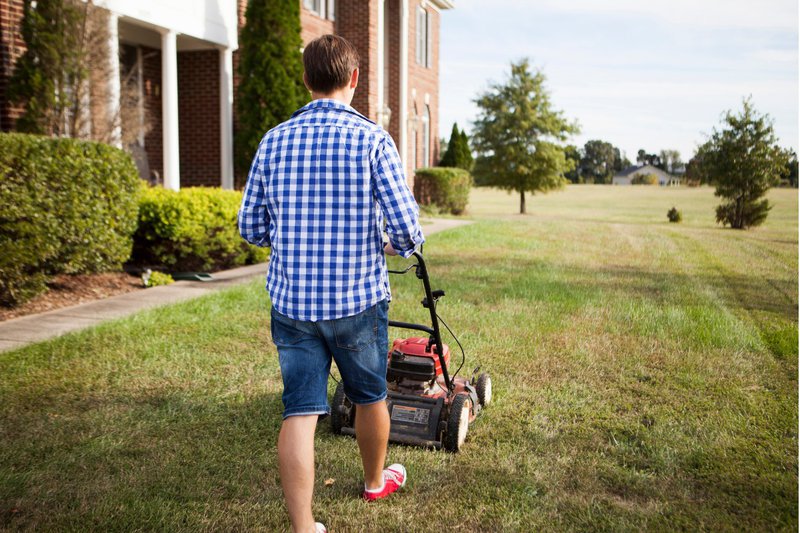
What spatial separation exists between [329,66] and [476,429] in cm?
229

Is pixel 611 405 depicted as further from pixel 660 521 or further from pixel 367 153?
pixel 367 153

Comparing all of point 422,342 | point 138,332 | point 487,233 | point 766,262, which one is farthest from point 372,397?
point 487,233

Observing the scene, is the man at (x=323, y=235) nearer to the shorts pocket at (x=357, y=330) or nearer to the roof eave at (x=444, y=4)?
the shorts pocket at (x=357, y=330)

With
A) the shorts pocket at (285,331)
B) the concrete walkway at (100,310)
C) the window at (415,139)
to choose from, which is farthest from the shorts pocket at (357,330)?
the window at (415,139)

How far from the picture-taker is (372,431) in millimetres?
2996

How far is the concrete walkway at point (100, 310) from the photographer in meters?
5.98

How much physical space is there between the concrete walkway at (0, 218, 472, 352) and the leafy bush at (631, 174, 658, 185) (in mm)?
71626

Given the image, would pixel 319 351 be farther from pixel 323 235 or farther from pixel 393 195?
pixel 393 195

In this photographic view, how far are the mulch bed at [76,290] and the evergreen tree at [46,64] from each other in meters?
1.94

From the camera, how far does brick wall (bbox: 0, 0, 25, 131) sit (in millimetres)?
8984

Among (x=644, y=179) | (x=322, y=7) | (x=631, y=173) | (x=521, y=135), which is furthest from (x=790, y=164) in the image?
(x=631, y=173)

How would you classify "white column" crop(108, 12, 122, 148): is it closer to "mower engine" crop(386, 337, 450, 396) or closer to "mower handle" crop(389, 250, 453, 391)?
"mower engine" crop(386, 337, 450, 396)

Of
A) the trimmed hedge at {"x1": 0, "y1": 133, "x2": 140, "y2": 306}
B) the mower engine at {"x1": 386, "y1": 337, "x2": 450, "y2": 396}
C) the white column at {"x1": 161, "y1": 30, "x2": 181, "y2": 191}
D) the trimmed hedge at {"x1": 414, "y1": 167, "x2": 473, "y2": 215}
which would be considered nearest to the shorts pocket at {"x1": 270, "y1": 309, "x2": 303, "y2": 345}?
the mower engine at {"x1": 386, "y1": 337, "x2": 450, "y2": 396}

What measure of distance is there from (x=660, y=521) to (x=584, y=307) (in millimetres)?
4676
